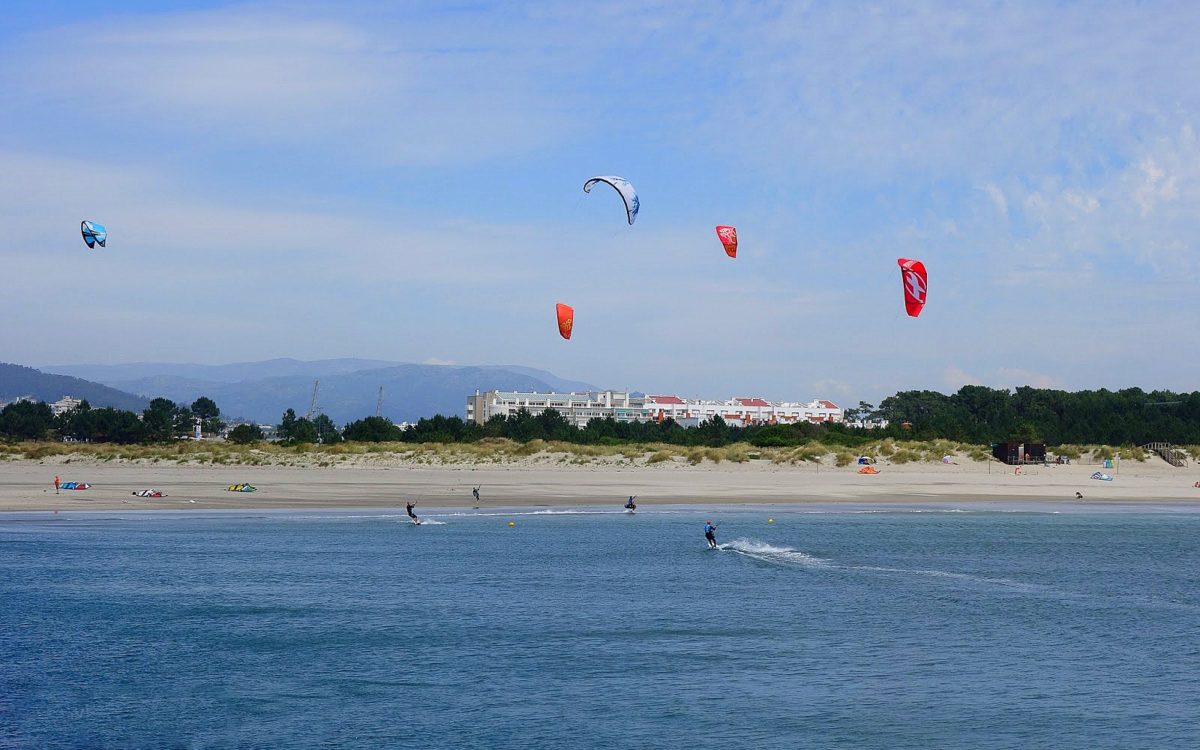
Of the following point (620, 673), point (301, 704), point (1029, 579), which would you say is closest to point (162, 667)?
point (301, 704)

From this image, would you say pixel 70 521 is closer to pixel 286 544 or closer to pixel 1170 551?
pixel 286 544

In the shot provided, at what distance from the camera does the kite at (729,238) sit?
38031mm

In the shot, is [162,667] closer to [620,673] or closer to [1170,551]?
[620,673]

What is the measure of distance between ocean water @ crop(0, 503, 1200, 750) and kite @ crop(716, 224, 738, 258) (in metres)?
9.93

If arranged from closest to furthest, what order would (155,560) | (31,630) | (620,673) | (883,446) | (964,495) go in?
(620,673)
(31,630)
(155,560)
(964,495)
(883,446)

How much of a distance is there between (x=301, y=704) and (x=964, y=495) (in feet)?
110

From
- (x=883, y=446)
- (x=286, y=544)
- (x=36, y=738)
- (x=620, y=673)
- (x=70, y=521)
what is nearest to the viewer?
(x=36, y=738)

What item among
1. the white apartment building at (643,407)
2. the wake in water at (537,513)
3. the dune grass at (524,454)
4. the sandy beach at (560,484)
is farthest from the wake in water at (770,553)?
the white apartment building at (643,407)

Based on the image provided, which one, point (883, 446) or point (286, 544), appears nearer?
point (286, 544)

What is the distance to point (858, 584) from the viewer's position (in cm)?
2458

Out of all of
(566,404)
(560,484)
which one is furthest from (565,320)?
(566,404)

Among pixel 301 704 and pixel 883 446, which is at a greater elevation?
pixel 883 446

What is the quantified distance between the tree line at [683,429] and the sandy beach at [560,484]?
22.1 ft

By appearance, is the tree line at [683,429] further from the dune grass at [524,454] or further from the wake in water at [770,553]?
the wake in water at [770,553]
